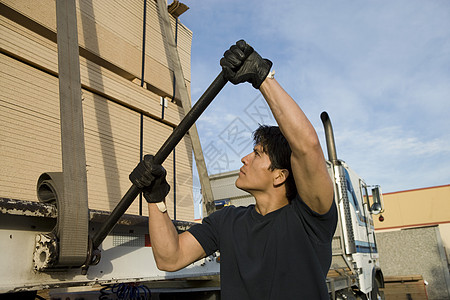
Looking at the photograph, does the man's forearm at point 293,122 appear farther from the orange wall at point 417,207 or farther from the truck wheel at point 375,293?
the orange wall at point 417,207

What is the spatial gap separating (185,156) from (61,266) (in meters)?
2.09

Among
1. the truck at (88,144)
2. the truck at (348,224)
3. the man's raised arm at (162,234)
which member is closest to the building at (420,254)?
the truck at (348,224)

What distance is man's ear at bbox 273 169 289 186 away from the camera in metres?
1.75

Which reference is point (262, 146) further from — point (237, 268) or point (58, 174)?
point (58, 174)

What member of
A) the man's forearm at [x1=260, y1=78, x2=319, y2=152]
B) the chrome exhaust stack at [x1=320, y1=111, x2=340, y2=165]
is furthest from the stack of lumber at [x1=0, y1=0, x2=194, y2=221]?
the chrome exhaust stack at [x1=320, y1=111, x2=340, y2=165]

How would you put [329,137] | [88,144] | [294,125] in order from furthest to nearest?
[329,137] → [88,144] → [294,125]

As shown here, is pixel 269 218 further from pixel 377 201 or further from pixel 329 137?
pixel 377 201

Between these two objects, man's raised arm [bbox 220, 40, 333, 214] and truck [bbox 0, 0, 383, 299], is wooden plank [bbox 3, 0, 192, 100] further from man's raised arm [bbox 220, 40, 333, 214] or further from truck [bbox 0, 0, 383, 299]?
man's raised arm [bbox 220, 40, 333, 214]

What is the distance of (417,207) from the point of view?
16000mm

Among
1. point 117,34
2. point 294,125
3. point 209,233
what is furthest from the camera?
point 117,34

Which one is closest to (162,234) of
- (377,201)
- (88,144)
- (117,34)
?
(88,144)

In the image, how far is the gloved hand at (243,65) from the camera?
1456 millimetres

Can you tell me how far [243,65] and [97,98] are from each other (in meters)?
1.58

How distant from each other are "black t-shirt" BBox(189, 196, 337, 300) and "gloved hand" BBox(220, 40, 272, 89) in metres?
0.56
